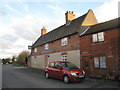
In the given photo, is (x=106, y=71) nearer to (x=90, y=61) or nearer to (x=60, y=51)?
(x=90, y=61)

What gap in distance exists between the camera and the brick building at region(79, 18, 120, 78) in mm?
11844

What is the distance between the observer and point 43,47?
85.1 ft

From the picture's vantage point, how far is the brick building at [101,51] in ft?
38.9

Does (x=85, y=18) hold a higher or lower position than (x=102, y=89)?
higher

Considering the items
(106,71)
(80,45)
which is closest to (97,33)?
(80,45)

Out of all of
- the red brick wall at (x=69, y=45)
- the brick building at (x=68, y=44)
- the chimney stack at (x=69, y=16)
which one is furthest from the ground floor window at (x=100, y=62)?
the chimney stack at (x=69, y=16)

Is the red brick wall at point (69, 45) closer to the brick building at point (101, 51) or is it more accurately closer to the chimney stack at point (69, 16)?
Answer: the brick building at point (101, 51)

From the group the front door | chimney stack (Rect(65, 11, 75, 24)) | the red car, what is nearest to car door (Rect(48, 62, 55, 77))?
the red car

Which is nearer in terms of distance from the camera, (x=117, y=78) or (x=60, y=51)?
(x=117, y=78)

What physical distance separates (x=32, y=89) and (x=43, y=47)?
18.0 meters

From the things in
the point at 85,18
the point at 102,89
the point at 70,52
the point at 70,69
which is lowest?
the point at 102,89

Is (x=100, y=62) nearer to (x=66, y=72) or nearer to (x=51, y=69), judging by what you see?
(x=66, y=72)

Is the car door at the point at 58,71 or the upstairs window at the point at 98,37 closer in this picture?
the car door at the point at 58,71

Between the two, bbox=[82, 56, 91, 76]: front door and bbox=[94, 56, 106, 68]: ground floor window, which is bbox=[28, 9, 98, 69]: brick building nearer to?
bbox=[82, 56, 91, 76]: front door
